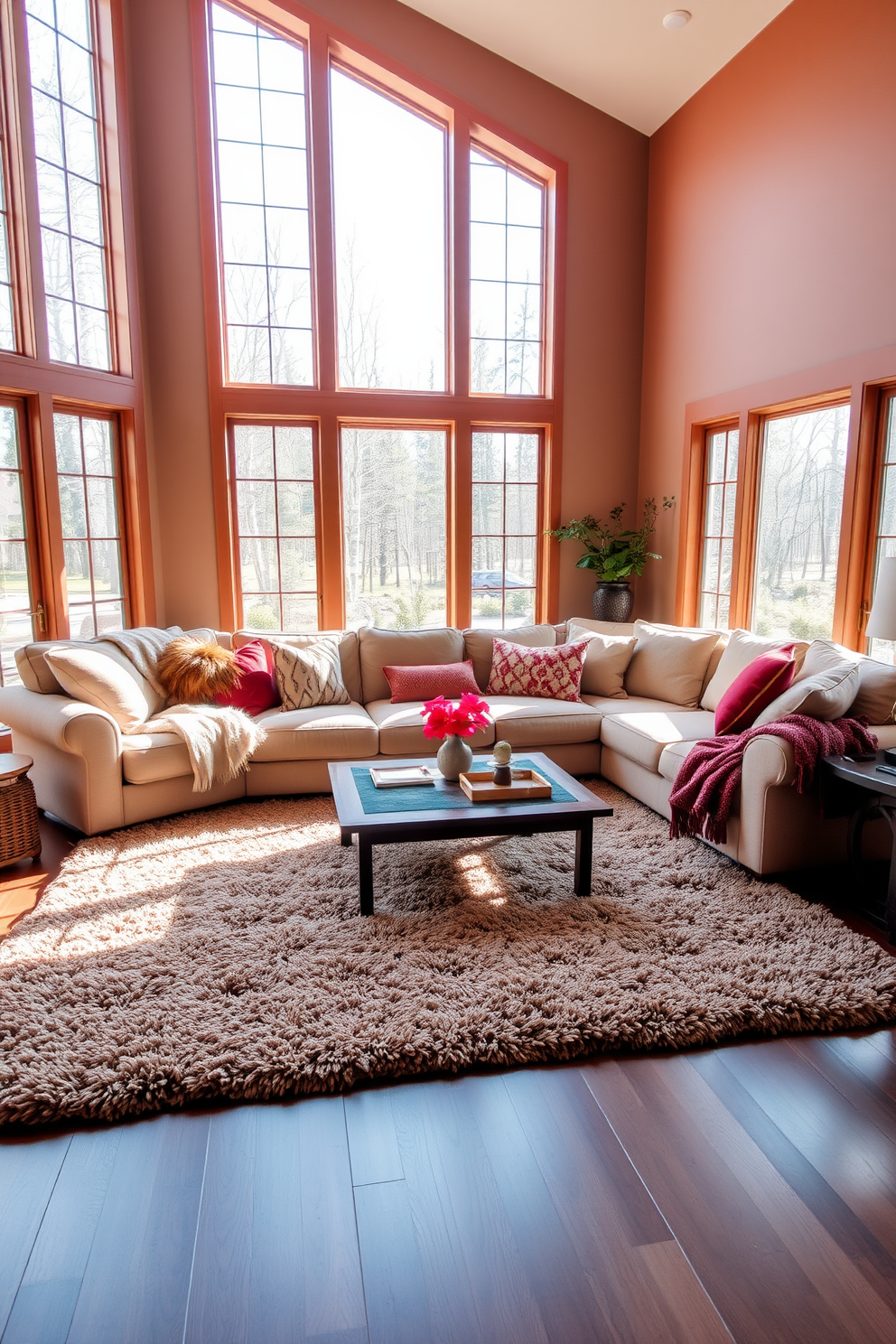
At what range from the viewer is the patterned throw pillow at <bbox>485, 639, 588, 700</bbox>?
16.0 feet

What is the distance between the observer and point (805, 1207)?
1.73 metres

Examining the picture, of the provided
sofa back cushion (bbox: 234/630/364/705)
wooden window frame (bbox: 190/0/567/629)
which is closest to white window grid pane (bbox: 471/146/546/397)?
wooden window frame (bbox: 190/0/567/629)

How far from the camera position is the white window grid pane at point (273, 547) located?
559cm

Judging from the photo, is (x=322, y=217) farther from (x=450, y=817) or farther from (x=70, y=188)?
(x=450, y=817)

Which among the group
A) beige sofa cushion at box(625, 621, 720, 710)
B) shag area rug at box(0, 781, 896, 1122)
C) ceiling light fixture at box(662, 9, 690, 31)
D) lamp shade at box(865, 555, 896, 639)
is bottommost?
shag area rug at box(0, 781, 896, 1122)

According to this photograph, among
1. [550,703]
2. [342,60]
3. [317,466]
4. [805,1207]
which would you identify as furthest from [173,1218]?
[342,60]

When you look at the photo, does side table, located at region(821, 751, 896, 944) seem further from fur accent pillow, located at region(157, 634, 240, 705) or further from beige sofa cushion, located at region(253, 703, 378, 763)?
fur accent pillow, located at region(157, 634, 240, 705)

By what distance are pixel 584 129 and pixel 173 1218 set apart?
6.51m

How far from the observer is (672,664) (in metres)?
4.82

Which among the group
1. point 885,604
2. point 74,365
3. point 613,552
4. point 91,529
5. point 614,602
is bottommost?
point 614,602

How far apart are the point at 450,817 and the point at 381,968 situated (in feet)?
1.97

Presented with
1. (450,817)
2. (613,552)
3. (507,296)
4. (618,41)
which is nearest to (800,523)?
(613,552)

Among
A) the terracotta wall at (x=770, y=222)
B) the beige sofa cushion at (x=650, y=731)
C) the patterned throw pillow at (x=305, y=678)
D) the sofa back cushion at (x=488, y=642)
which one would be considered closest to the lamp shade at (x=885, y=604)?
the beige sofa cushion at (x=650, y=731)

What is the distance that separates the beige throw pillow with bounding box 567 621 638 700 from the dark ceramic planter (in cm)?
79
